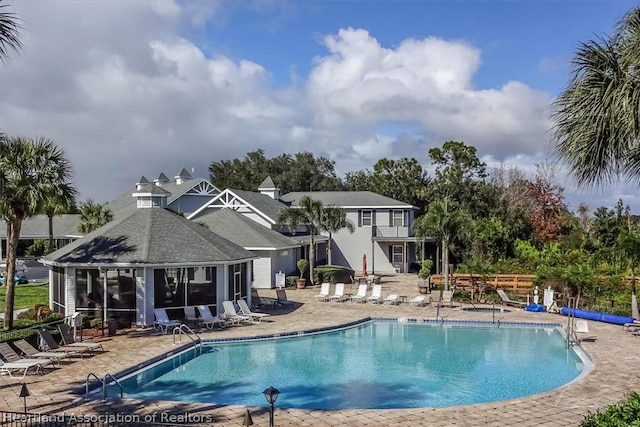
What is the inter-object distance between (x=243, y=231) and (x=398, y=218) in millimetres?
14345

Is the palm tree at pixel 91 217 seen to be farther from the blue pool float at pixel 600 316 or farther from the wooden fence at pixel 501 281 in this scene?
the blue pool float at pixel 600 316

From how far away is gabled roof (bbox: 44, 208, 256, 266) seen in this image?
21938 mm

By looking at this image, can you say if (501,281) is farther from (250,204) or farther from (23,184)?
(23,184)

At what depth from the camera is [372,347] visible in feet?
67.4

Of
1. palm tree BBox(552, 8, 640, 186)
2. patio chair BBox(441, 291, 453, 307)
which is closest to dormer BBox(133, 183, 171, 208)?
patio chair BBox(441, 291, 453, 307)

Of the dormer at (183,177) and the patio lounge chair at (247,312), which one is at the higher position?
the dormer at (183,177)

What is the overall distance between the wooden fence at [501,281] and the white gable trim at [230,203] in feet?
45.9

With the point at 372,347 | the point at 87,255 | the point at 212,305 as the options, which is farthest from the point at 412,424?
the point at 87,255

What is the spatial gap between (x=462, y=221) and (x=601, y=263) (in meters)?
7.70

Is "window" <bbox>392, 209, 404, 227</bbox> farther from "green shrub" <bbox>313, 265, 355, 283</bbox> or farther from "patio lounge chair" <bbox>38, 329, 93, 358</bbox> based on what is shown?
"patio lounge chair" <bbox>38, 329, 93, 358</bbox>

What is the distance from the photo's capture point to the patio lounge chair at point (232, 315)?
22755mm

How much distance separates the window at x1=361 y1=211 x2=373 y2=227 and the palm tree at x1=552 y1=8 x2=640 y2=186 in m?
36.7

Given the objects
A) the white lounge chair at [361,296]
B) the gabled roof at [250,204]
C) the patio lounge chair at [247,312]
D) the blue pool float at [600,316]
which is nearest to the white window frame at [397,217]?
the gabled roof at [250,204]

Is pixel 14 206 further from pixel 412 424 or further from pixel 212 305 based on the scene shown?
pixel 412 424
